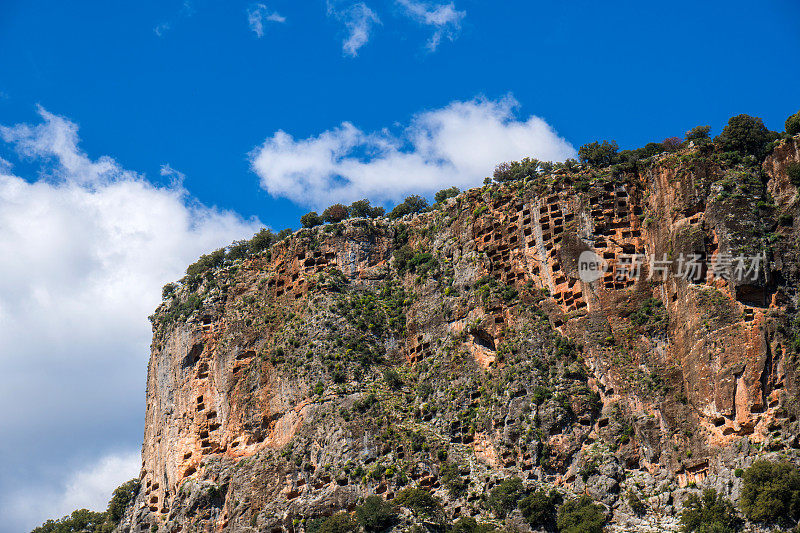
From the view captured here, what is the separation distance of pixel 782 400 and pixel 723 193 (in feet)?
65.5

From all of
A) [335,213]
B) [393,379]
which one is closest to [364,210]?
[335,213]

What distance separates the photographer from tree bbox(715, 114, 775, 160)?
100 meters

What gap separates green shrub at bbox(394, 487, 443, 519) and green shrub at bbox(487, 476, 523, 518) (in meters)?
4.38

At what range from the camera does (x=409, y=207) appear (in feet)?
420

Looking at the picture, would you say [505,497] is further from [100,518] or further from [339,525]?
[100,518]

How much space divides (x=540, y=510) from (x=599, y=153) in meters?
38.1

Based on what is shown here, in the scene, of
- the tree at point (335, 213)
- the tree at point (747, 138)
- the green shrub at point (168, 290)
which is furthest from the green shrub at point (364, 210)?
the tree at point (747, 138)

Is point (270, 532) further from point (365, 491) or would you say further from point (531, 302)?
point (531, 302)

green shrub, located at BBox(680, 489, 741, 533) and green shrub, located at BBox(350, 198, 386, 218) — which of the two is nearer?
green shrub, located at BBox(680, 489, 741, 533)

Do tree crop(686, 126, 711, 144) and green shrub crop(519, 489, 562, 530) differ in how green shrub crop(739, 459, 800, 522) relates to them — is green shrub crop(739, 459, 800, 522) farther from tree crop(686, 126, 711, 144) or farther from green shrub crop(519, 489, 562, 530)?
tree crop(686, 126, 711, 144)

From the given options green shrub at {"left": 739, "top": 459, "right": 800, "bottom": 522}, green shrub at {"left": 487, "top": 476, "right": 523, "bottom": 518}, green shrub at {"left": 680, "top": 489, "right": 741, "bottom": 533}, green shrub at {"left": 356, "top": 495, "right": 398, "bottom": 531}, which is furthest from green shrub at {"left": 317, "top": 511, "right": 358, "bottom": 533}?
green shrub at {"left": 739, "top": 459, "right": 800, "bottom": 522}

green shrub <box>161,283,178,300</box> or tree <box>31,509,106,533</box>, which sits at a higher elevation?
green shrub <box>161,283,178,300</box>

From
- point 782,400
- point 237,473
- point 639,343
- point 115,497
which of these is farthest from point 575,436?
point 115,497

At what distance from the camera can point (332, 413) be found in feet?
332
